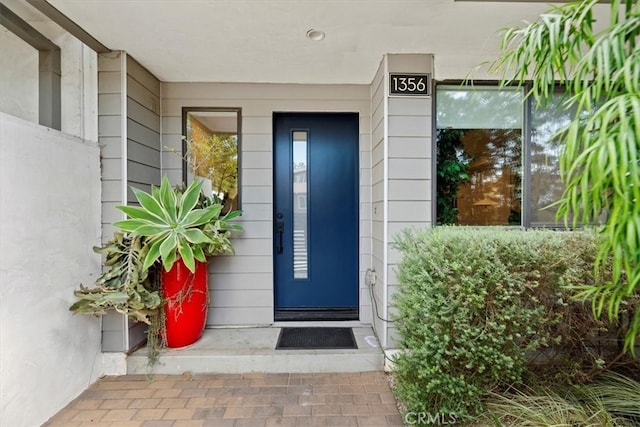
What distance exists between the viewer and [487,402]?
70.7 inches

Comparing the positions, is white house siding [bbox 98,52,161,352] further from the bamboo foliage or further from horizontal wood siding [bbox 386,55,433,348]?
the bamboo foliage

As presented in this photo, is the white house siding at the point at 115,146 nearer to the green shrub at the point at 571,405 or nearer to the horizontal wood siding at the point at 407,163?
the horizontal wood siding at the point at 407,163

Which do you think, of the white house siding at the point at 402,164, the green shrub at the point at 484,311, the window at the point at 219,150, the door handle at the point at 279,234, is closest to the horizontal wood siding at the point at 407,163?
the white house siding at the point at 402,164

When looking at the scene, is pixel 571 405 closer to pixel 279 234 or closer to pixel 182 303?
pixel 279 234

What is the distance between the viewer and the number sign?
99.1 inches

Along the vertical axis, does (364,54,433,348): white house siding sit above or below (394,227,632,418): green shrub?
above

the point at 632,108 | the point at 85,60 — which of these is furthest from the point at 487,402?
the point at 85,60

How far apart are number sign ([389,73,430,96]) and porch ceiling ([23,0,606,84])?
192mm

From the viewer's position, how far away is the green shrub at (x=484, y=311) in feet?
5.59

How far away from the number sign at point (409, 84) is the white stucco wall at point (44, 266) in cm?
246

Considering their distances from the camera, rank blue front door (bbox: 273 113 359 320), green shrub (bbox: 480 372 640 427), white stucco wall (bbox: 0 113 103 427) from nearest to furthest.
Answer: green shrub (bbox: 480 372 640 427) < white stucco wall (bbox: 0 113 103 427) < blue front door (bbox: 273 113 359 320)

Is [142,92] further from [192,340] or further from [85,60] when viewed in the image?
[192,340]

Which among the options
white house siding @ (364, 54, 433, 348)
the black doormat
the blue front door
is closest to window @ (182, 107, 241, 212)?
the blue front door

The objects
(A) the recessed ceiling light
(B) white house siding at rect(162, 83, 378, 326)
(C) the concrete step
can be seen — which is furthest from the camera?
(B) white house siding at rect(162, 83, 378, 326)
